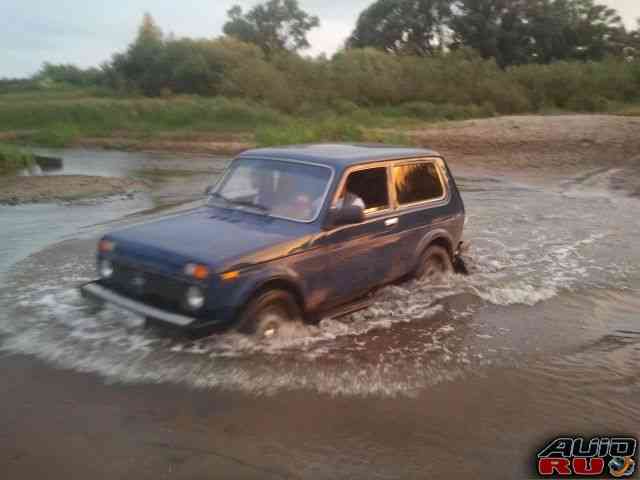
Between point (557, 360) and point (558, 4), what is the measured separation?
5528 cm

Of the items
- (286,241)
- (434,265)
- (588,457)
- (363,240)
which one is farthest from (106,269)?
(588,457)

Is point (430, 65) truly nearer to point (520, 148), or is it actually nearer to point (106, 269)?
point (520, 148)

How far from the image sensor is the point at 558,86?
129 feet

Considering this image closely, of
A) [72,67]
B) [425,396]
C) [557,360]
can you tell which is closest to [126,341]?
[425,396]

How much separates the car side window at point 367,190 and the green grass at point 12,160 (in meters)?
13.3

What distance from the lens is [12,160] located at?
17.6 metres

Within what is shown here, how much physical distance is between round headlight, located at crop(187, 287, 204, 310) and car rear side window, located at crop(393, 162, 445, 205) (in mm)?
2591

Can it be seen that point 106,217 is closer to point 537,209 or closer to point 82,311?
point 82,311

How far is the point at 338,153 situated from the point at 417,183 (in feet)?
3.56

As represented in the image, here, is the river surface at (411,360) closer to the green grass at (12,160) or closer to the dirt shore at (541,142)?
the green grass at (12,160)

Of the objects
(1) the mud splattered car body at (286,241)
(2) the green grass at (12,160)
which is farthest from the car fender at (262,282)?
(2) the green grass at (12,160)

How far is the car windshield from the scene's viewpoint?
6.08 m

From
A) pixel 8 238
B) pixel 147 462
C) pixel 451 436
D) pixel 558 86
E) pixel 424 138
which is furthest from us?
pixel 558 86

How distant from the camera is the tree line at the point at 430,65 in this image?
3897cm
